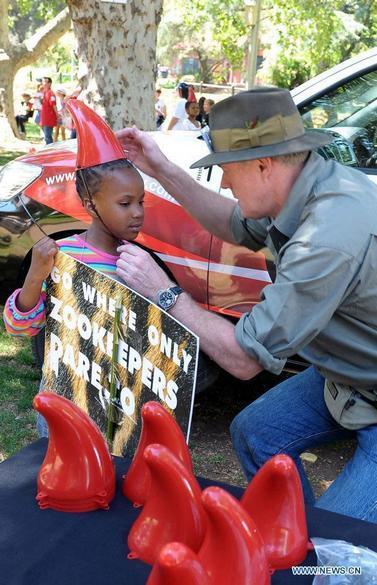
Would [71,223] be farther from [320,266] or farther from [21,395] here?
[320,266]

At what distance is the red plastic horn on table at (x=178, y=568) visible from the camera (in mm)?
1300

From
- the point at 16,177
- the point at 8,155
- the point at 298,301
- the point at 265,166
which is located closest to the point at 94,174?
the point at 265,166

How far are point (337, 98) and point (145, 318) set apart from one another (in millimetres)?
2501

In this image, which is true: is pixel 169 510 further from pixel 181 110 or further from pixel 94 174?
pixel 181 110

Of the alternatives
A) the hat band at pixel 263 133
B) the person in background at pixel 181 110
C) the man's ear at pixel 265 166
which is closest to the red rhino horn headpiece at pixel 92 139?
the hat band at pixel 263 133

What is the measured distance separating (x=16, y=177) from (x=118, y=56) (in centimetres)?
216

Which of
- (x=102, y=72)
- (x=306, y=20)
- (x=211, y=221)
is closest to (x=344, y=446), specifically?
(x=211, y=221)

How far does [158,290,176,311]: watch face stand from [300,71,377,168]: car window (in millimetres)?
2002

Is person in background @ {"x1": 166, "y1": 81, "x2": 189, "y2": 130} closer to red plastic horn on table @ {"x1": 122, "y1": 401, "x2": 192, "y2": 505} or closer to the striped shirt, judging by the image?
the striped shirt

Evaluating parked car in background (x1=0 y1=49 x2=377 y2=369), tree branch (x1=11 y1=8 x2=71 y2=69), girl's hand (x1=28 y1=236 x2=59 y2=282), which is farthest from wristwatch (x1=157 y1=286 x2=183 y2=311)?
tree branch (x1=11 y1=8 x2=71 y2=69)

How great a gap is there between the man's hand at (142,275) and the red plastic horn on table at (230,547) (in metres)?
0.87

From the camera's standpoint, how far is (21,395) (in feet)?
14.6

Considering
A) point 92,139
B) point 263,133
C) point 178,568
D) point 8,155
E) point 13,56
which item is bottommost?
point 8,155

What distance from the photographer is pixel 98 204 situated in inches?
103
